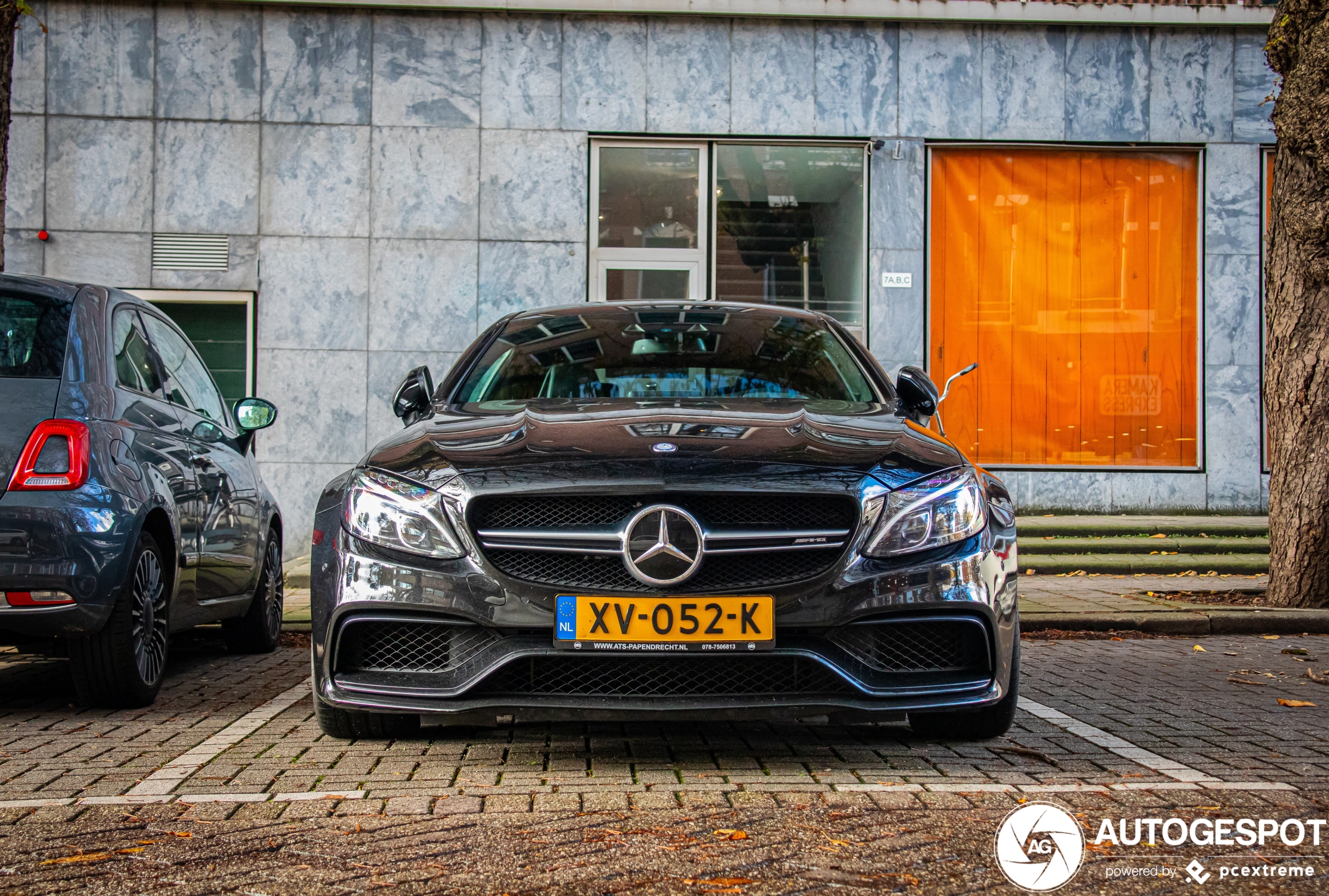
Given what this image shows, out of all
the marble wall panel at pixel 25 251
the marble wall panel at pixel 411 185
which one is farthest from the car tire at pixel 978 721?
the marble wall panel at pixel 25 251

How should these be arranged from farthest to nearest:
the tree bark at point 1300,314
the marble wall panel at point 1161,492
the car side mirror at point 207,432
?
the marble wall panel at point 1161,492, the tree bark at point 1300,314, the car side mirror at point 207,432

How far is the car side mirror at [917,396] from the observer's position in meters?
4.84

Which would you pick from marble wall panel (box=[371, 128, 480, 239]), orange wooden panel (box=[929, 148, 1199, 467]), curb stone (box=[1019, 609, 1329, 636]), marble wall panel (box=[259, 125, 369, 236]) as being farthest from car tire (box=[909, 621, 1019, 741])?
marble wall panel (box=[259, 125, 369, 236])

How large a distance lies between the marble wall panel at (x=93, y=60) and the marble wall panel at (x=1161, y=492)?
1048 centimetres

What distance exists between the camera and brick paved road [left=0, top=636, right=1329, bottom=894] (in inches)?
111

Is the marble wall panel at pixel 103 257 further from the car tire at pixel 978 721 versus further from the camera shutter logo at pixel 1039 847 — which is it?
the camera shutter logo at pixel 1039 847

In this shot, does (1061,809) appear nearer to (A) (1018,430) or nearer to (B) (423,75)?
(A) (1018,430)

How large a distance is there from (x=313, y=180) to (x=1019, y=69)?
716cm

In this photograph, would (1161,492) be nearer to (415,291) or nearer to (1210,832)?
(415,291)

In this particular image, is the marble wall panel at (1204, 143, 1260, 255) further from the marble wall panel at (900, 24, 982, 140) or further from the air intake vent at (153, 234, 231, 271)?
the air intake vent at (153, 234, 231, 271)

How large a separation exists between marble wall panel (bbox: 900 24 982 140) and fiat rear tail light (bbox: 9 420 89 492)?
10001 millimetres

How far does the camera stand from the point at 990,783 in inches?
145

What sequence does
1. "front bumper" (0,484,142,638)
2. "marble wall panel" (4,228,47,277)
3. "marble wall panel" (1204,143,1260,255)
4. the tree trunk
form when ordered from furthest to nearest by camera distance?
1. "marble wall panel" (1204,143,1260,255)
2. "marble wall panel" (4,228,47,277)
3. the tree trunk
4. "front bumper" (0,484,142,638)

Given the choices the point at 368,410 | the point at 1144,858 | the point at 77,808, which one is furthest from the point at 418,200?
the point at 1144,858
